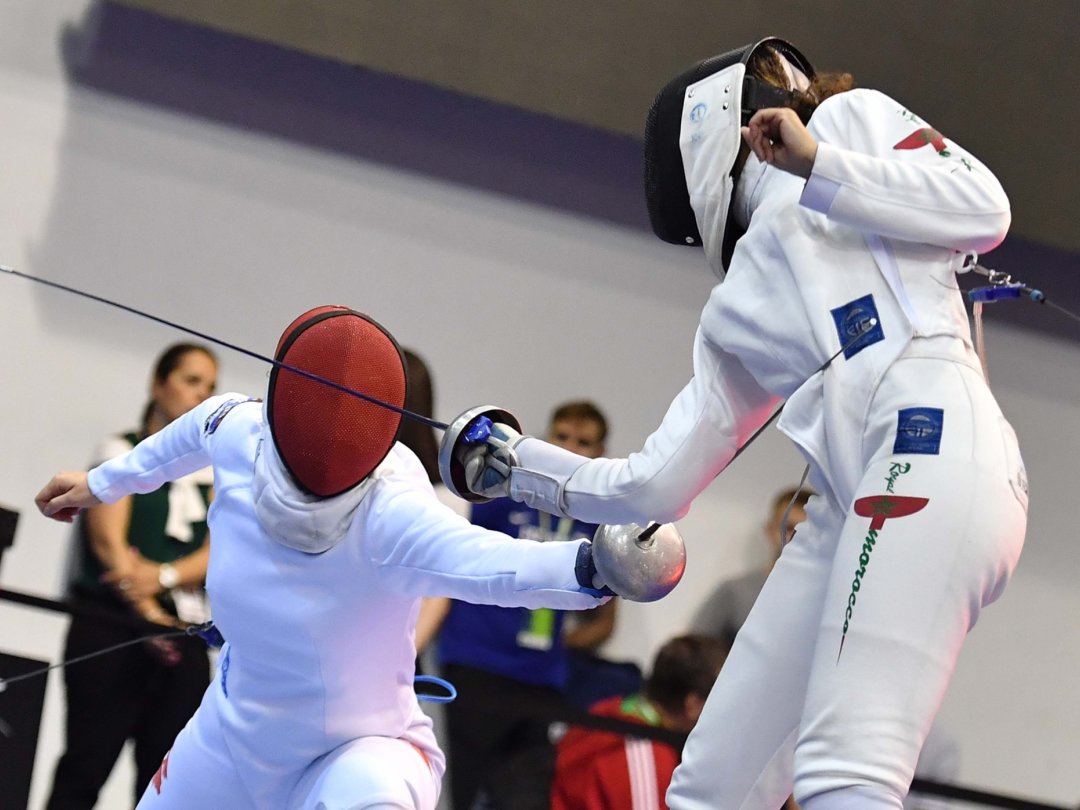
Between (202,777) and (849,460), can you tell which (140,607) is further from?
(849,460)

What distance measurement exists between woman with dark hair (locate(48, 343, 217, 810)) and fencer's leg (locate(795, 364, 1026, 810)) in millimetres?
1715

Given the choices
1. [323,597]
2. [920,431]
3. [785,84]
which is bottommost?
[323,597]

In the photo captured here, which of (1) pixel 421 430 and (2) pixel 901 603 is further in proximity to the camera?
(1) pixel 421 430

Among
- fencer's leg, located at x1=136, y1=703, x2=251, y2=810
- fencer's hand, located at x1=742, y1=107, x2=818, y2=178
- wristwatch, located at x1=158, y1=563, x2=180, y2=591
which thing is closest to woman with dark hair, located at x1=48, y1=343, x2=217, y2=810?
wristwatch, located at x1=158, y1=563, x2=180, y2=591

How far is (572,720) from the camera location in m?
2.81

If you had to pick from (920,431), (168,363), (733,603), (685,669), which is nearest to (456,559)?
(920,431)

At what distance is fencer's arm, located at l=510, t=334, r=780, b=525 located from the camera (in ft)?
6.11

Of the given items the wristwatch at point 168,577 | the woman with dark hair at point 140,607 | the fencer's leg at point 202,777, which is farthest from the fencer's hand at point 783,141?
the wristwatch at point 168,577

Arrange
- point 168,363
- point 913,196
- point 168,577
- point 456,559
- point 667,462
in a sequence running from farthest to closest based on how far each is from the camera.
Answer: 1. point 168,363
2. point 168,577
3. point 456,559
4. point 667,462
5. point 913,196

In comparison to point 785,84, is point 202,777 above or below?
below

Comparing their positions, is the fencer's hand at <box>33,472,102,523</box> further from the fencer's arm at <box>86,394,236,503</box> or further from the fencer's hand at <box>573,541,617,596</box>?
the fencer's hand at <box>573,541,617,596</box>

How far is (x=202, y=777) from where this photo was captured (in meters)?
2.21

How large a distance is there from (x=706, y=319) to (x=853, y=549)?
416 millimetres

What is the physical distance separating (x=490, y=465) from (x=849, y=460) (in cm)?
50
